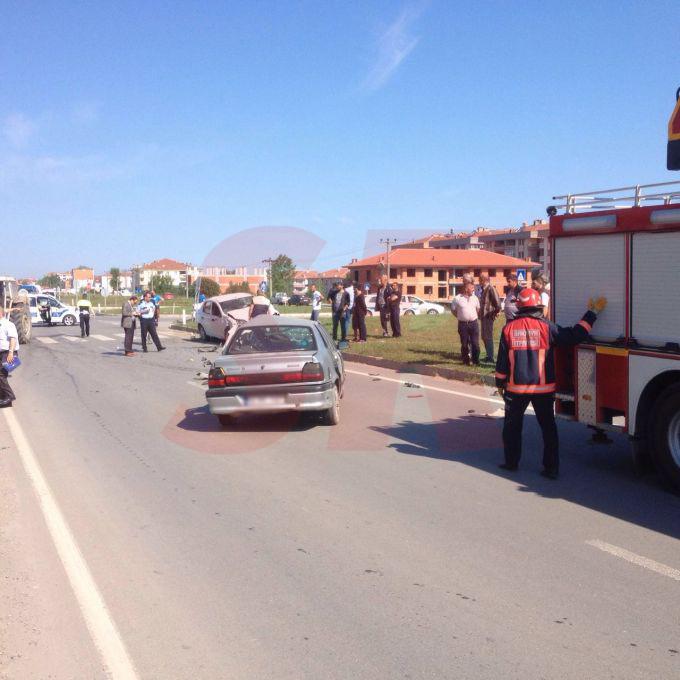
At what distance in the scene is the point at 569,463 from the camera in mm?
8125

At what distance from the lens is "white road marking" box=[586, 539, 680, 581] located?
502cm

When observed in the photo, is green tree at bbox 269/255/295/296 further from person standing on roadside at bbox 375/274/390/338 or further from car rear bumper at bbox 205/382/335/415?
car rear bumper at bbox 205/382/335/415

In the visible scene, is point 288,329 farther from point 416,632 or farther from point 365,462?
point 416,632

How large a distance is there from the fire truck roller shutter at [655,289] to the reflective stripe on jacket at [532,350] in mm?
512

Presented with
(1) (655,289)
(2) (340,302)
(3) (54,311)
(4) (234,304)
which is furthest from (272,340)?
(3) (54,311)

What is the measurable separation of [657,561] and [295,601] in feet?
8.23

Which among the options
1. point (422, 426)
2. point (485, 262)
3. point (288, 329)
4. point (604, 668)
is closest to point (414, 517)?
point (604, 668)

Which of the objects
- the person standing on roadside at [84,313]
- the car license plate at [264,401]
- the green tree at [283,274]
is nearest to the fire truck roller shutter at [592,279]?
the car license plate at [264,401]

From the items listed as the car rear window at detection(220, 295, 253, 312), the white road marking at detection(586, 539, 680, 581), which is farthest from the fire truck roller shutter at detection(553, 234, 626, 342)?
the car rear window at detection(220, 295, 253, 312)

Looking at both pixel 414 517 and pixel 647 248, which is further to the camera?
pixel 647 248

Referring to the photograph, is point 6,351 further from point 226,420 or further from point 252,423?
point 252,423

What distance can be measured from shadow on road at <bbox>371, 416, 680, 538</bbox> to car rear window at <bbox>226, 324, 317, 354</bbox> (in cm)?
154

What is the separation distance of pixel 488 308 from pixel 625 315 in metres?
8.15

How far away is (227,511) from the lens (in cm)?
655
